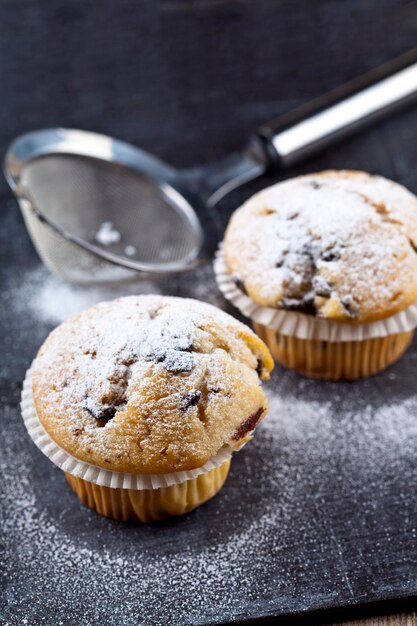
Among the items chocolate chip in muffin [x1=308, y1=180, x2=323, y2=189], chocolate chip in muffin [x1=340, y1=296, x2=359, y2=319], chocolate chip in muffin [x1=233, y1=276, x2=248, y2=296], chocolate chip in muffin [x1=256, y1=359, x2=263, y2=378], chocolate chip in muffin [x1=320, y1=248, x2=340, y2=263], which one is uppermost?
chocolate chip in muffin [x1=308, y1=180, x2=323, y2=189]

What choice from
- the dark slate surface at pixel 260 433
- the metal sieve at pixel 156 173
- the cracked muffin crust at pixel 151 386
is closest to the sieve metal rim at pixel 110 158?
the metal sieve at pixel 156 173

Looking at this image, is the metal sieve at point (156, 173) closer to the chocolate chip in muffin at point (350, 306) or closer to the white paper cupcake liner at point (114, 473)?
the chocolate chip in muffin at point (350, 306)

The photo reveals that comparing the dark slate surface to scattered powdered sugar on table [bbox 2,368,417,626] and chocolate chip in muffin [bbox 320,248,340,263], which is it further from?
chocolate chip in muffin [bbox 320,248,340,263]

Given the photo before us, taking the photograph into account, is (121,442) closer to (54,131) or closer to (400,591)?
(400,591)

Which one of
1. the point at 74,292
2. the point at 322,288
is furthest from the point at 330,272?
the point at 74,292

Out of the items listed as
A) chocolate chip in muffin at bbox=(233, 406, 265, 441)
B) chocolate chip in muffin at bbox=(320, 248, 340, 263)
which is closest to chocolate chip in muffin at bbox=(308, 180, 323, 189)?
chocolate chip in muffin at bbox=(320, 248, 340, 263)

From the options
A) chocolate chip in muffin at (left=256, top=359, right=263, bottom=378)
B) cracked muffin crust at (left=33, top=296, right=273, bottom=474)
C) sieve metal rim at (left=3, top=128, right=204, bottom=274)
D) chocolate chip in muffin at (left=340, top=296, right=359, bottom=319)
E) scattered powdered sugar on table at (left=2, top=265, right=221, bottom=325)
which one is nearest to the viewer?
cracked muffin crust at (left=33, top=296, right=273, bottom=474)

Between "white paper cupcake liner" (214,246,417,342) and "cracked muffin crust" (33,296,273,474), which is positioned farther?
"white paper cupcake liner" (214,246,417,342)
